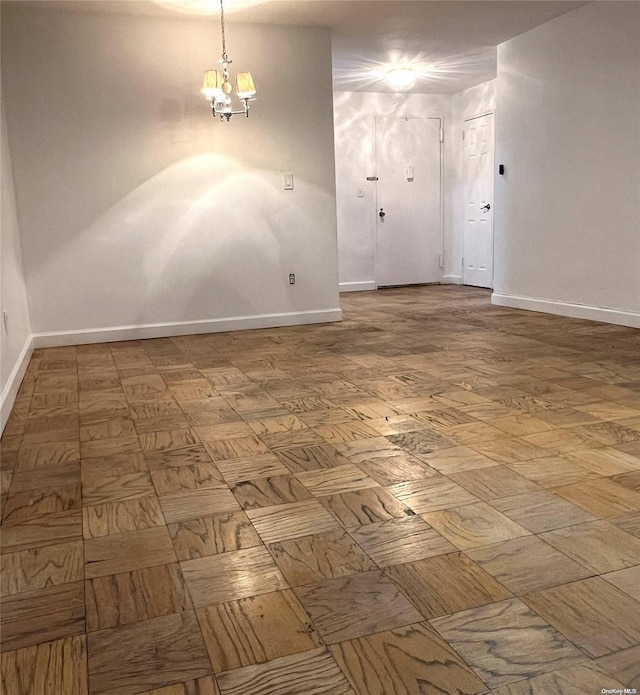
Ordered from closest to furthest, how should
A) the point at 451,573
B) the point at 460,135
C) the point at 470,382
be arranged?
the point at 451,573 < the point at 470,382 < the point at 460,135

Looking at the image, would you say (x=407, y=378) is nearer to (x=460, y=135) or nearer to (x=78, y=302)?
(x=78, y=302)

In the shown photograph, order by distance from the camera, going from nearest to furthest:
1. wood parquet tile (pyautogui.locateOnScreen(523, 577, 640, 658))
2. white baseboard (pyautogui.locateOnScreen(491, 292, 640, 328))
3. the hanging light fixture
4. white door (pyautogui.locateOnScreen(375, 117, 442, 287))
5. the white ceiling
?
wood parquet tile (pyautogui.locateOnScreen(523, 577, 640, 658)) → the hanging light fixture → the white ceiling → white baseboard (pyautogui.locateOnScreen(491, 292, 640, 328)) → white door (pyautogui.locateOnScreen(375, 117, 442, 287))

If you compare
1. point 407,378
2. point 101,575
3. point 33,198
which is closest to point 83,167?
point 33,198

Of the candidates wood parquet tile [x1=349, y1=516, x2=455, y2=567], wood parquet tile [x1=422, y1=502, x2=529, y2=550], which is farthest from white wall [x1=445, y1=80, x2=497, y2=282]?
wood parquet tile [x1=349, y1=516, x2=455, y2=567]

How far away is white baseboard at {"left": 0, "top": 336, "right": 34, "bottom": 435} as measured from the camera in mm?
Answer: 2625

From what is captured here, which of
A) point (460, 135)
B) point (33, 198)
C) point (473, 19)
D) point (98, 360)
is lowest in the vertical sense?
point (98, 360)

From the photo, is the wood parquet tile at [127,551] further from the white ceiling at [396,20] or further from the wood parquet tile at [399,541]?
the white ceiling at [396,20]

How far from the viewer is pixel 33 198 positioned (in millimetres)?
4309

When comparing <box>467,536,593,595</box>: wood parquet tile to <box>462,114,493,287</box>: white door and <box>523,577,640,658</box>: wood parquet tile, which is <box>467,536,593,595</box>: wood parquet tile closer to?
<box>523,577,640,658</box>: wood parquet tile

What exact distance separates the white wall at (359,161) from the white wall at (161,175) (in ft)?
8.04

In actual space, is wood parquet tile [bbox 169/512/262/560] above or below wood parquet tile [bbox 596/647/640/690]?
below

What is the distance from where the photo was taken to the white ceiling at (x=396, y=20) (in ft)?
13.6

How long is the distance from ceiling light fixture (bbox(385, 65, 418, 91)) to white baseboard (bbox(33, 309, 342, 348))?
103 inches

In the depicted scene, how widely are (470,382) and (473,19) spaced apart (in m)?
3.06
